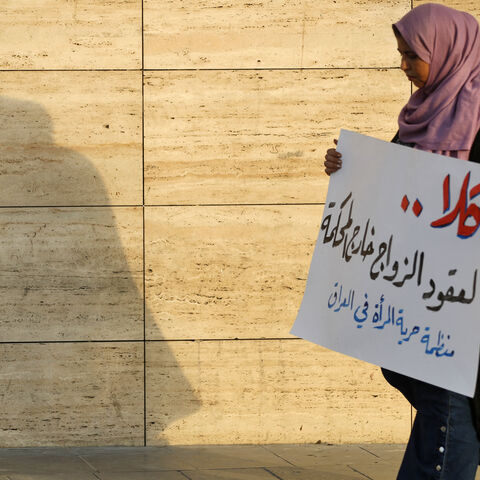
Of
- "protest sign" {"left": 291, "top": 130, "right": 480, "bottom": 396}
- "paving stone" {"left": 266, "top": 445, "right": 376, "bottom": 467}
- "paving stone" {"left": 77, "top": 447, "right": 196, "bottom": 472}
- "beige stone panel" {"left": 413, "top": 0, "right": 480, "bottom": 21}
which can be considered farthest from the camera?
"beige stone panel" {"left": 413, "top": 0, "right": 480, "bottom": 21}

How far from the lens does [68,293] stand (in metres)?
5.41

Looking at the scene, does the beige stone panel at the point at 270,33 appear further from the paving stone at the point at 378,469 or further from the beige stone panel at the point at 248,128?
the paving stone at the point at 378,469

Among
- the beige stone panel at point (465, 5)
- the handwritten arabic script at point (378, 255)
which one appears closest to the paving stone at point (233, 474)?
the handwritten arabic script at point (378, 255)

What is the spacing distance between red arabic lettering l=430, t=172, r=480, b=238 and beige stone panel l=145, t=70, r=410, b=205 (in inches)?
84.8

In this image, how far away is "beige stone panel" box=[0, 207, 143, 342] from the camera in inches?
213

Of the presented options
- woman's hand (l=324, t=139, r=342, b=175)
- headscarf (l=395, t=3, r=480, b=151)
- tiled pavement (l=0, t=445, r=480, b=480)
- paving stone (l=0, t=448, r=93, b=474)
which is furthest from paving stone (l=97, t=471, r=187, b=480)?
headscarf (l=395, t=3, r=480, b=151)

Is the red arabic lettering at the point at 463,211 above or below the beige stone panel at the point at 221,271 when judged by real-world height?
above

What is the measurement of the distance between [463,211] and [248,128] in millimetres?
2351

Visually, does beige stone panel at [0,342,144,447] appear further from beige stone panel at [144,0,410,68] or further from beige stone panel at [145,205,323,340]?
beige stone panel at [144,0,410,68]

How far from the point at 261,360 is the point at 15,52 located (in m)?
2.21

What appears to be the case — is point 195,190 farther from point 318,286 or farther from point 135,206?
point 318,286

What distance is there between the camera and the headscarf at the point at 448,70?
3354 millimetres

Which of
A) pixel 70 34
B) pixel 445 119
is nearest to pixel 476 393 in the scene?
pixel 445 119

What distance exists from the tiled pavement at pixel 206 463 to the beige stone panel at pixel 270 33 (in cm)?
215
